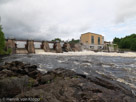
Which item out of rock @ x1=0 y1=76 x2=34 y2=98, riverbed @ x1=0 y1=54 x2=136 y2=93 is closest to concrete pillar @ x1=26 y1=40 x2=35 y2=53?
riverbed @ x1=0 y1=54 x2=136 y2=93

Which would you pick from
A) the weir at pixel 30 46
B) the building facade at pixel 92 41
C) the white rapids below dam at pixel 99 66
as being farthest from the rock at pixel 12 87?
the building facade at pixel 92 41

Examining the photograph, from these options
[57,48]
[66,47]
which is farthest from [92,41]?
[57,48]

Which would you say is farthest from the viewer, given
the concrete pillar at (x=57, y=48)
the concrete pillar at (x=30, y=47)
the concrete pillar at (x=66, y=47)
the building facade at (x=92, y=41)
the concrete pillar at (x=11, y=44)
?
the building facade at (x=92, y=41)

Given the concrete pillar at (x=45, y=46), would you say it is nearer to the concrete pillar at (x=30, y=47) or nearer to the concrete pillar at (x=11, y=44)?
the concrete pillar at (x=30, y=47)

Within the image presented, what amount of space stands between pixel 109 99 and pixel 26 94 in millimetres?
2590

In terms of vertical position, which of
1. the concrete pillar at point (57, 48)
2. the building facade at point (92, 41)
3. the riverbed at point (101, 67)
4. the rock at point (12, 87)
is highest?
the building facade at point (92, 41)

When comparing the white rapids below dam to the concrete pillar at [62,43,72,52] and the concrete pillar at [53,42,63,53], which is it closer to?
the concrete pillar at [53,42,63,53]

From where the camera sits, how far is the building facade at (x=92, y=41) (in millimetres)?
53438

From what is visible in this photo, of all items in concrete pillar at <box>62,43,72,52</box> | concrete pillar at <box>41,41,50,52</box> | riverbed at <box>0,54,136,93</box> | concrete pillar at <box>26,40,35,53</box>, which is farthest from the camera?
concrete pillar at <box>62,43,72,52</box>

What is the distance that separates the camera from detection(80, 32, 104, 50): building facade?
5344 centimetres

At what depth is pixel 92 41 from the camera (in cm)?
5547

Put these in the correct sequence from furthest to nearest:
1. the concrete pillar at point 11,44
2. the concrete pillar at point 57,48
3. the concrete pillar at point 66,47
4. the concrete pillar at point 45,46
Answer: the concrete pillar at point 66,47 → the concrete pillar at point 57,48 → the concrete pillar at point 45,46 → the concrete pillar at point 11,44

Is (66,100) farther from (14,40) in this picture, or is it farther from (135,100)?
(14,40)

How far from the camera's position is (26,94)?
8.32 feet
